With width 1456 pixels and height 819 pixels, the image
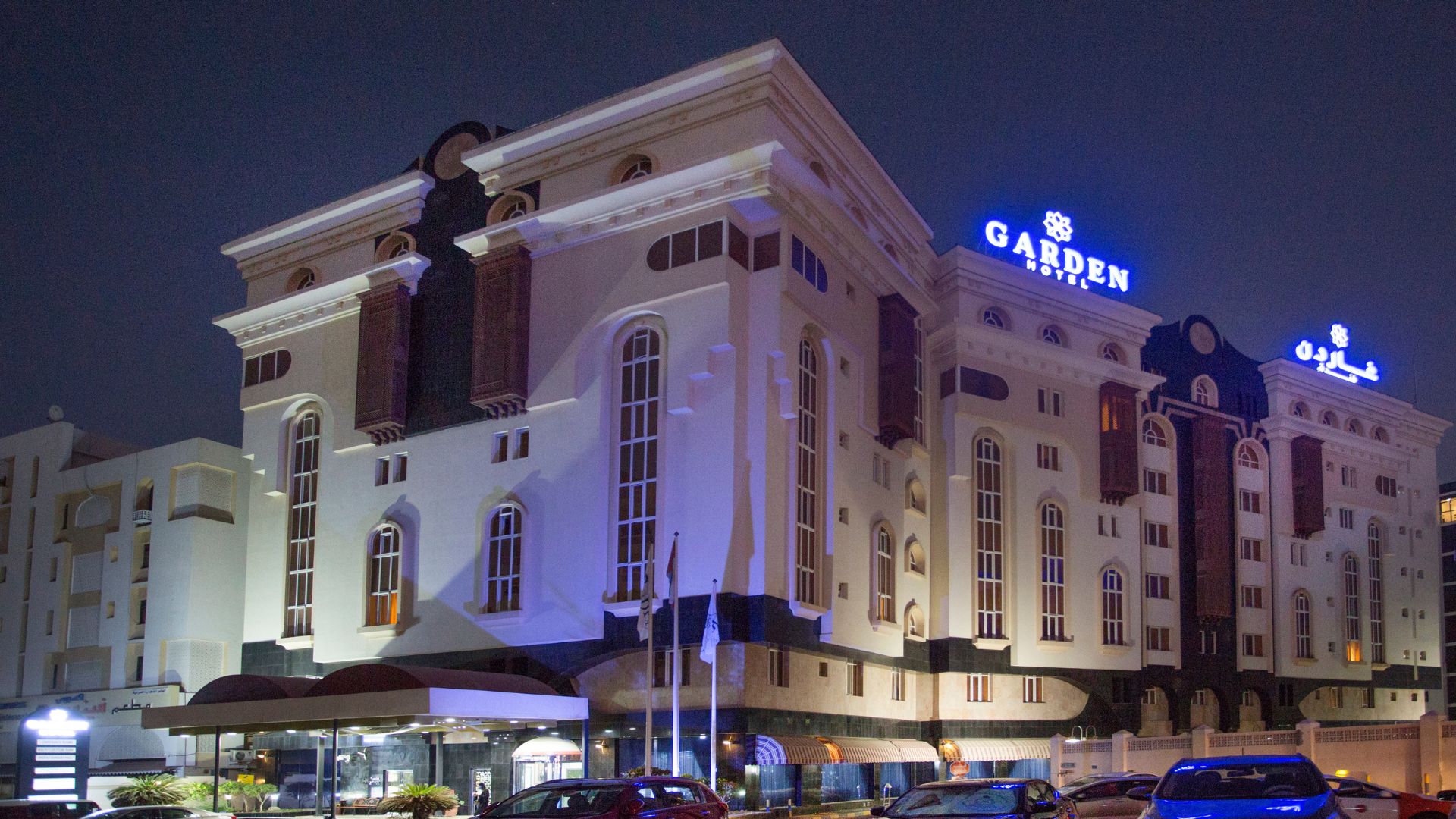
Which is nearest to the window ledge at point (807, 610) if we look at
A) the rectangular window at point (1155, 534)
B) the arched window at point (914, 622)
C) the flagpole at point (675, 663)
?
the flagpole at point (675, 663)

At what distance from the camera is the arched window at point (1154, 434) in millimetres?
73125

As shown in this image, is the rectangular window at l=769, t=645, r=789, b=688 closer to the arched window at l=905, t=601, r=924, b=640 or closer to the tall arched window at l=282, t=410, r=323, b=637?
the arched window at l=905, t=601, r=924, b=640

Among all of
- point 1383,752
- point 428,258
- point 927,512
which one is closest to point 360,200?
point 428,258

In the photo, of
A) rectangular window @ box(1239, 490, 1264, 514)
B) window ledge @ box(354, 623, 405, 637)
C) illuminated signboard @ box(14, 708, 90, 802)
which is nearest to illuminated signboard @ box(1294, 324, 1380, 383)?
rectangular window @ box(1239, 490, 1264, 514)

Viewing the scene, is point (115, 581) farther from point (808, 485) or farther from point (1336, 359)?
point (1336, 359)

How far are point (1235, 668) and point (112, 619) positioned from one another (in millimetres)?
56988

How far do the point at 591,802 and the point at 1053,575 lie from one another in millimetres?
48823

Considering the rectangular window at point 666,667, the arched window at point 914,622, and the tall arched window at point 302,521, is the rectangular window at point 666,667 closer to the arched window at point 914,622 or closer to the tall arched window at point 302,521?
the arched window at point 914,622

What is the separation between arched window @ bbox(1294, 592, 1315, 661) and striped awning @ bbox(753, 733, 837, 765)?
39519 mm

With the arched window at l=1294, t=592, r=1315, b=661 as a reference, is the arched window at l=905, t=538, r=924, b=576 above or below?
above

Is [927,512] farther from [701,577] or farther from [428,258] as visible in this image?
[428,258]

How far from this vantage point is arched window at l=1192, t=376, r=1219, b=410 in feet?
252

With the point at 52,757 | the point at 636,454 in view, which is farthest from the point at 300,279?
the point at 52,757

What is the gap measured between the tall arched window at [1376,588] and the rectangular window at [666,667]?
51390mm
